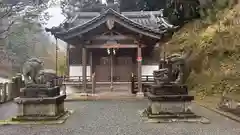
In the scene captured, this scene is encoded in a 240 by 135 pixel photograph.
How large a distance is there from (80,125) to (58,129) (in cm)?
81

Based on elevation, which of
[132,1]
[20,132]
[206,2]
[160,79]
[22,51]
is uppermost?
[132,1]

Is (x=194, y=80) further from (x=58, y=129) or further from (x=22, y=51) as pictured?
(x=22, y=51)

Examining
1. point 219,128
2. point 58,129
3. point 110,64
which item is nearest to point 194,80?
point 110,64

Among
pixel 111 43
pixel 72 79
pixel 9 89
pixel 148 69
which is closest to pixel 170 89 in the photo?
pixel 111 43

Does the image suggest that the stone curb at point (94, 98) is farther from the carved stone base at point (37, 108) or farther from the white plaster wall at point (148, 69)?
the carved stone base at point (37, 108)

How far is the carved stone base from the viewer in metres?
9.75

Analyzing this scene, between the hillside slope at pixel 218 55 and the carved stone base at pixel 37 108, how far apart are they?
8662 mm

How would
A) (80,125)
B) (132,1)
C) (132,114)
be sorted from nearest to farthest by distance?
(80,125), (132,114), (132,1)

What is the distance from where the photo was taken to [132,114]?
11242mm

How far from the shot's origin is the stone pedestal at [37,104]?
9773 millimetres

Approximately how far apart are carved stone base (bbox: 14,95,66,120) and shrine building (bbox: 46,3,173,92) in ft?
26.3

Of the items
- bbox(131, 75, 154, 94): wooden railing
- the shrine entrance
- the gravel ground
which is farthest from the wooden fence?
bbox(131, 75, 154, 94): wooden railing

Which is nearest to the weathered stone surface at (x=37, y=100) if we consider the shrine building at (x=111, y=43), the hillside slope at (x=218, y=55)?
the shrine building at (x=111, y=43)

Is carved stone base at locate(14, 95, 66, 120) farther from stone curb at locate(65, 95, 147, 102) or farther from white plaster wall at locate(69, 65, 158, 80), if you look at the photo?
white plaster wall at locate(69, 65, 158, 80)
